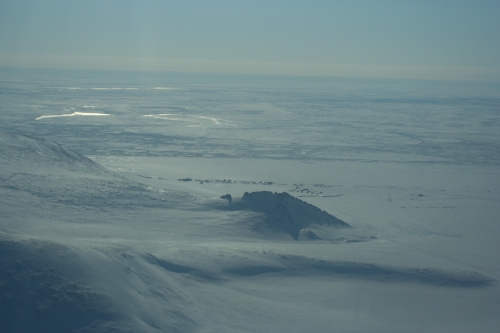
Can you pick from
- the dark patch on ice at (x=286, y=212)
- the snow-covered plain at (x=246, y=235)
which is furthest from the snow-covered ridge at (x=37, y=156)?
the dark patch on ice at (x=286, y=212)

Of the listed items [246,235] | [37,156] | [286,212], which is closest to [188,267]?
[246,235]

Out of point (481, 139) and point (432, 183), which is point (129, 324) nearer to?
point (432, 183)

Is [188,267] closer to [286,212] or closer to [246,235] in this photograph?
[246,235]

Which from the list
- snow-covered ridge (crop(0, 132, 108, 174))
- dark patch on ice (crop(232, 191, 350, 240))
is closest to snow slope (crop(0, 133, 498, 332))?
dark patch on ice (crop(232, 191, 350, 240))

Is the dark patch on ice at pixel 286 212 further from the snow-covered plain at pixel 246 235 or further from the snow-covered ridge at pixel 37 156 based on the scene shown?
the snow-covered ridge at pixel 37 156

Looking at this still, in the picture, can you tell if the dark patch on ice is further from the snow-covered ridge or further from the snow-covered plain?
the snow-covered ridge

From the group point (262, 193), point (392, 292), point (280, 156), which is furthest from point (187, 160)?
point (392, 292)
